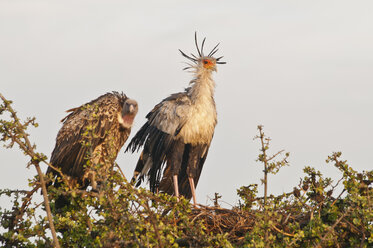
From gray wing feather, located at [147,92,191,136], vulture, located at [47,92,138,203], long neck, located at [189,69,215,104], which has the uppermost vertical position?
long neck, located at [189,69,215,104]

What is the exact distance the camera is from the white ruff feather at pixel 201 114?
8.19m

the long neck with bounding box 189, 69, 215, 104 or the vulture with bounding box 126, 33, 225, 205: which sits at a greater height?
the long neck with bounding box 189, 69, 215, 104

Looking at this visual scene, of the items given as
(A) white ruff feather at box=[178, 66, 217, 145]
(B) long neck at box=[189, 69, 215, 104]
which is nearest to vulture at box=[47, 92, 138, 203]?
(A) white ruff feather at box=[178, 66, 217, 145]

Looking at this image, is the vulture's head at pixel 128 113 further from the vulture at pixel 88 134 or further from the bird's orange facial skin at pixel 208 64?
the bird's orange facial skin at pixel 208 64

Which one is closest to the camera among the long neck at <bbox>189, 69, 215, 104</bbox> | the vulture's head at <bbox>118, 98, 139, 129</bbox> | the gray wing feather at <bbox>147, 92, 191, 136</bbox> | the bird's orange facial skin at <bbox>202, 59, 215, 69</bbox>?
the vulture's head at <bbox>118, 98, 139, 129</bbox>

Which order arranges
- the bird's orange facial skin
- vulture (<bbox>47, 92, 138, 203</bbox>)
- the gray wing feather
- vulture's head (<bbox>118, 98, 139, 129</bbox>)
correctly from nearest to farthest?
vulture (<bbox>47, 92, 138, 203</bbox>) → vulture's head (<bbox>118, 98, 139, 129</bbox>) → the gray wing feather → the bird's orange facial skin

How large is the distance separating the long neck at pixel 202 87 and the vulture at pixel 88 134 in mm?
1091

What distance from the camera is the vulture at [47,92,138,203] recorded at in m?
6.93

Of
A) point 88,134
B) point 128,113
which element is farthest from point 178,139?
point 88,134

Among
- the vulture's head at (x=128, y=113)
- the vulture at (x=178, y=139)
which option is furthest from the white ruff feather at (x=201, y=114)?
the vulture's head at (x=128, y=113)

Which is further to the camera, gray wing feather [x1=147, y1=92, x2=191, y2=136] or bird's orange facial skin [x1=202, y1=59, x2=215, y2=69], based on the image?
bird's orange facial skin [x1=202, y1=59, x2=215, y2=69]

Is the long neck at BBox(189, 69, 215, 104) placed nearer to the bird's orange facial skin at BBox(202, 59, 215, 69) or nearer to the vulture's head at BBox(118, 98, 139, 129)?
the bird's orange facial skin at BBox(202, 59, 215, 69)

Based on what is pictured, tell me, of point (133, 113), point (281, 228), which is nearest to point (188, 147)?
point (133, 113)

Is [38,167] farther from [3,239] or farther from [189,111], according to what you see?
[189,111]
